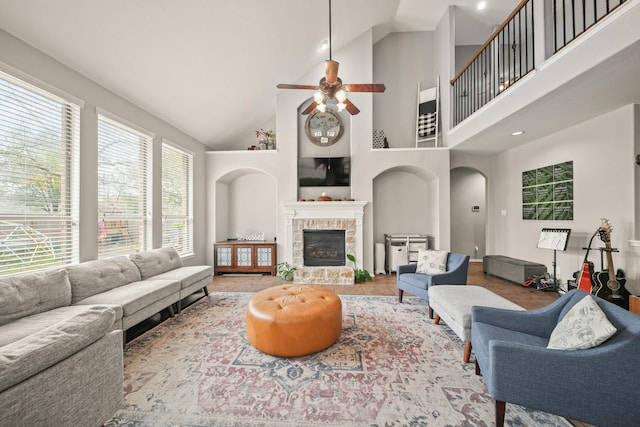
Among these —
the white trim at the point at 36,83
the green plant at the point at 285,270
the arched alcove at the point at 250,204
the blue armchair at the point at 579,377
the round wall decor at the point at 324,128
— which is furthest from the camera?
the arched alcove at the point at 250,204

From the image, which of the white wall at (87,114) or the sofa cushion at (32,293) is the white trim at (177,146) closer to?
Answer: the white wall at (87,114)

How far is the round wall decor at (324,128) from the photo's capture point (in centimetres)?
535

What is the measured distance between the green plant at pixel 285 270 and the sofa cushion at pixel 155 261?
5.87ft

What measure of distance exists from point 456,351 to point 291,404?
5.12 ft

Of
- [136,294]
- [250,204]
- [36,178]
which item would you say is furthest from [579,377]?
[250,204]

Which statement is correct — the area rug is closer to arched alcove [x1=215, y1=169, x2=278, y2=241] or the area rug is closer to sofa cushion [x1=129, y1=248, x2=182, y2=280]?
sofa cushion [x1=129, y1=248, x2=182, y2=280]

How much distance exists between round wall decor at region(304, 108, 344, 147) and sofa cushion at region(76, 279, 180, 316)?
12.2ft

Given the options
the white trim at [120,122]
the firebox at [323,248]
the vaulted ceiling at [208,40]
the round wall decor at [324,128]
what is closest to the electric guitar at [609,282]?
the firebox at [323,248]

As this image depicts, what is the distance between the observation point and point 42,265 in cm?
253

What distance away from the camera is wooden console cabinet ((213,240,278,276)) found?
5188 millimetres

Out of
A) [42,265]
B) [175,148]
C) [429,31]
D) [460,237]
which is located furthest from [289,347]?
[429,31]

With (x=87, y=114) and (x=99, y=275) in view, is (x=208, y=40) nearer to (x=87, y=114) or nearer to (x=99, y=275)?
(x=87, y=114)

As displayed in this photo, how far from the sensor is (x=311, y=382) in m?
1.89

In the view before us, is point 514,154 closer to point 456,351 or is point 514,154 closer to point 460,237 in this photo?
point 460,237
